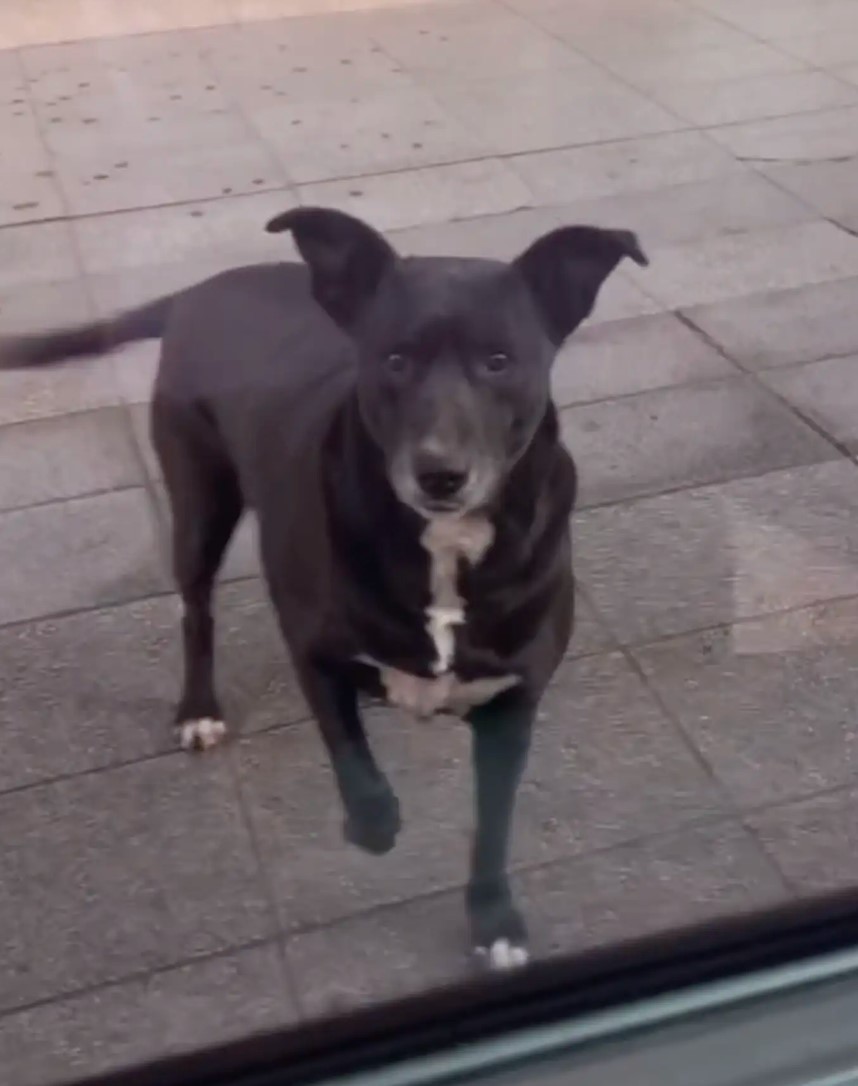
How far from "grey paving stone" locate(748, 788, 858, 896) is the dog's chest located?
0.94 ft

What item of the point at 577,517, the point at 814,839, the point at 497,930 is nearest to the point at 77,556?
the point at 577,517

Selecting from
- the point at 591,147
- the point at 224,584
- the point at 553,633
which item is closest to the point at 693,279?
the point at 591,147

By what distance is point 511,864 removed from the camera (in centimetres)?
107

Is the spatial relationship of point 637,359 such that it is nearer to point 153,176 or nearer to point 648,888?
point 153,176

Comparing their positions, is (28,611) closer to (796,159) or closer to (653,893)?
(653,893)

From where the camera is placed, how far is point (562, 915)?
1029mm

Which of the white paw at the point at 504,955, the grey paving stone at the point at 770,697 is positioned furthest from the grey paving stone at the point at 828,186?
the white paw at the point at 504,955

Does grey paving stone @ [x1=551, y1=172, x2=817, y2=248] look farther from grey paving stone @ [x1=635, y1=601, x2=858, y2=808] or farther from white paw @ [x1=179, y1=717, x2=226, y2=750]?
white paw @ [x1=179, y1=717, x2=226, y2=750]

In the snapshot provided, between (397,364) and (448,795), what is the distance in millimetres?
424

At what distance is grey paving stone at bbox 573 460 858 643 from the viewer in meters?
1.36

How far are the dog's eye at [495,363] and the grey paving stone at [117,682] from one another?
48 centimetres

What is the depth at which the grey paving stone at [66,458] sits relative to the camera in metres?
1.41

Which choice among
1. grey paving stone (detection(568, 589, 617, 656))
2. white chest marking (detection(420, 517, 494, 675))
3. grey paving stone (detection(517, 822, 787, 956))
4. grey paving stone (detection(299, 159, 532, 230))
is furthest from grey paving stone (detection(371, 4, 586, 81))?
grey paving stone (detection(517, 822, 787, 956))

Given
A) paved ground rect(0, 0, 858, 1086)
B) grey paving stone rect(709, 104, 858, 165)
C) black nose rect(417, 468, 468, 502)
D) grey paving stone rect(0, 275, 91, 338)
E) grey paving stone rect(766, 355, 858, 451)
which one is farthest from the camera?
grey paving stone rect(709, 104, 858, 165)
